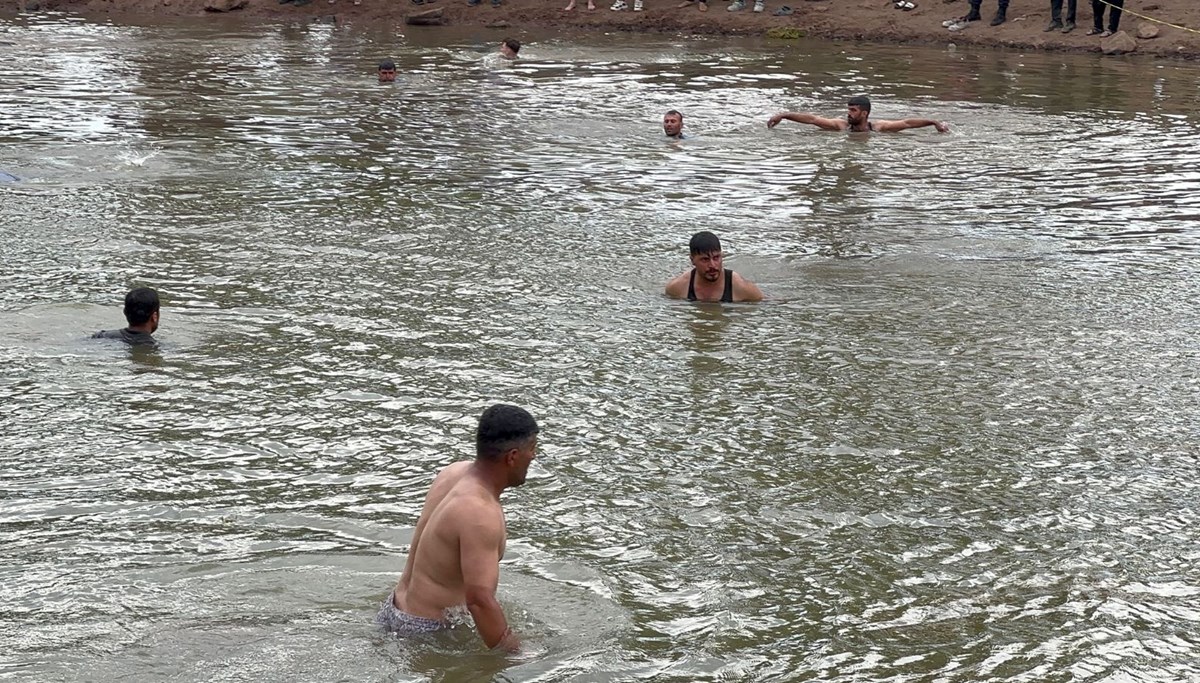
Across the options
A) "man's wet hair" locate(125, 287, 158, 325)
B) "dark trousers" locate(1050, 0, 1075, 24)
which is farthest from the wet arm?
"dark trousers" locate(1050, 0, 1075, 24)

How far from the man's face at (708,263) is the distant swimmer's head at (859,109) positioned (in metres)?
8.27

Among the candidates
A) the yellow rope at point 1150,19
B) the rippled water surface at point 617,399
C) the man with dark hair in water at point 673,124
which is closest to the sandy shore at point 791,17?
the yellow rope at point 1150,19

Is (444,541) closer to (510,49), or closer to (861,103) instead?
(861,103)

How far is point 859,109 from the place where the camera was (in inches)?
755

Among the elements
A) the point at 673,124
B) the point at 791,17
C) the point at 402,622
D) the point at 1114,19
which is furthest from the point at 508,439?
the point at 791,17

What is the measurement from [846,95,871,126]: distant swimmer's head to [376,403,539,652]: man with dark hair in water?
1412 centimetres

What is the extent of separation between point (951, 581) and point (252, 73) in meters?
21.2

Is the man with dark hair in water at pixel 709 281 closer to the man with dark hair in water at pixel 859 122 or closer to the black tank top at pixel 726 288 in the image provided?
the black tank top at pixel 726 288

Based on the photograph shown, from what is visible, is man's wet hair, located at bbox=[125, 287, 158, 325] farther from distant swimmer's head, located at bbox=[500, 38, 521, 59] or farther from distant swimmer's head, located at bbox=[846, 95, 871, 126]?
distant swimmer's head, located at bbox=[500, 38, 521, 59]

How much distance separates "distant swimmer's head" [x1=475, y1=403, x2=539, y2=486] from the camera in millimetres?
5570

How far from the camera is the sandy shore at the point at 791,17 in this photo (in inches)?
1155

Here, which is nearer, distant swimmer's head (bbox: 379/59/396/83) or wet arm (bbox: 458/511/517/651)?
wet arm (bbox: 458/511/517/651)

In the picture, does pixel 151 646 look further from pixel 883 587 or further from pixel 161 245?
pixel 161 245

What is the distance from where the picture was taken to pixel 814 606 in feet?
21.4
